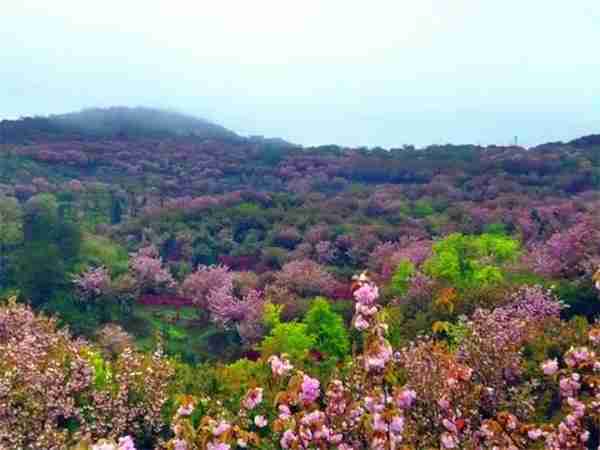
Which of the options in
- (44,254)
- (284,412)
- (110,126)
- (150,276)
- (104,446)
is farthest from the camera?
(110,126)

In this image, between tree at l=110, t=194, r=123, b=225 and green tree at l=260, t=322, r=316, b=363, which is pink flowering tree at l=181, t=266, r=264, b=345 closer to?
green tree at l=260, t=322, r=316, b=363

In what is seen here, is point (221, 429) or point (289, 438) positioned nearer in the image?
point (221, 429)

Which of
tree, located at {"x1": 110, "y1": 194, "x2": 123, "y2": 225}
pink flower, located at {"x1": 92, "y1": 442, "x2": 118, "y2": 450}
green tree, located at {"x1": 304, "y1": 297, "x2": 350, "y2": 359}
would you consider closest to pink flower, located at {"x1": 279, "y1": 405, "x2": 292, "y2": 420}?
pink flower, located at {"x1": 92, "y1": 442, "x2": 118, "y2": 450}

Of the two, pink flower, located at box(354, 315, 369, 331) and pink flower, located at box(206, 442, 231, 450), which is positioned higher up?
pink flower, located at box(354, 315, 369, 331)

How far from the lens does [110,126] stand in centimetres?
8450

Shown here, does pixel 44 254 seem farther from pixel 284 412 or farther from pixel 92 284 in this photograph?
pixel 284 412

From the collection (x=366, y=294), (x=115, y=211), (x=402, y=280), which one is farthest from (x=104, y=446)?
(x=115, y=211)

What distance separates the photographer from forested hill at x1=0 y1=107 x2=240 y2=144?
2884 inches

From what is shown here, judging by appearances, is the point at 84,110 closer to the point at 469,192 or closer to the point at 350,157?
the point at 350,157

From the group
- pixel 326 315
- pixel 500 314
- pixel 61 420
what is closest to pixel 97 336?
pixel 326 315

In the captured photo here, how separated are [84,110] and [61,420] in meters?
87.5

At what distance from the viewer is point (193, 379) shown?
15.5 meters

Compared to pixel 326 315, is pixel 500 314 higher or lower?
higher

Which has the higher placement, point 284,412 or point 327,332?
point 284,412
